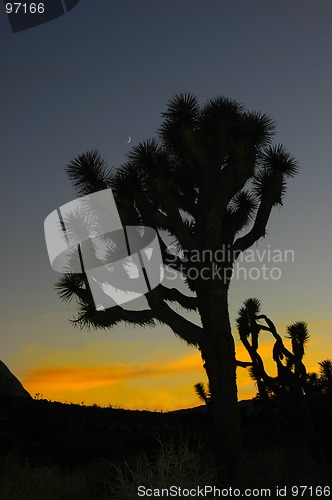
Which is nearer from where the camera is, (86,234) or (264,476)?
(264,476)

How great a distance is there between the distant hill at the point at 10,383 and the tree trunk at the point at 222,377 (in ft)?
93.9

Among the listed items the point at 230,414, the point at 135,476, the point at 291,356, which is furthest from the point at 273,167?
the point at 135,476

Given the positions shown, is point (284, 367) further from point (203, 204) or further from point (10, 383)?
point (10, 383)

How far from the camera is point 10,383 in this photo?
42344mm

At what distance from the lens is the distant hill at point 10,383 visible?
131 feet

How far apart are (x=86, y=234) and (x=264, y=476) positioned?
613cm

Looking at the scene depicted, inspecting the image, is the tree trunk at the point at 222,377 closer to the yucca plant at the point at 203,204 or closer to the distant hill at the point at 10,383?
the yucca plant at the point at 203,204

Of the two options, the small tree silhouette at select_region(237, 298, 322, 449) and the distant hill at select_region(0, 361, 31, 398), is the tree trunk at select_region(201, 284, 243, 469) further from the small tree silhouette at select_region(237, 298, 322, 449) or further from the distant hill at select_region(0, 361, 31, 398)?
the distant hill at select_region(0, 361, 31, 398)

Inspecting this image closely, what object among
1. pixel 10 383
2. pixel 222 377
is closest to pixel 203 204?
pixel 222 377

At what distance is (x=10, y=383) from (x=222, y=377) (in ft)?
109

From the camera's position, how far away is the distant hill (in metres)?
39.9

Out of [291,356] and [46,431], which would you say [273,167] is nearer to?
[291,356]

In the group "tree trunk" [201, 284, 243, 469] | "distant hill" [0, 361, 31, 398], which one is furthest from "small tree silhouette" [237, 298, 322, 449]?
"distant hill" [0, 361, 31, 398]

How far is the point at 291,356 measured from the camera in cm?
1366
